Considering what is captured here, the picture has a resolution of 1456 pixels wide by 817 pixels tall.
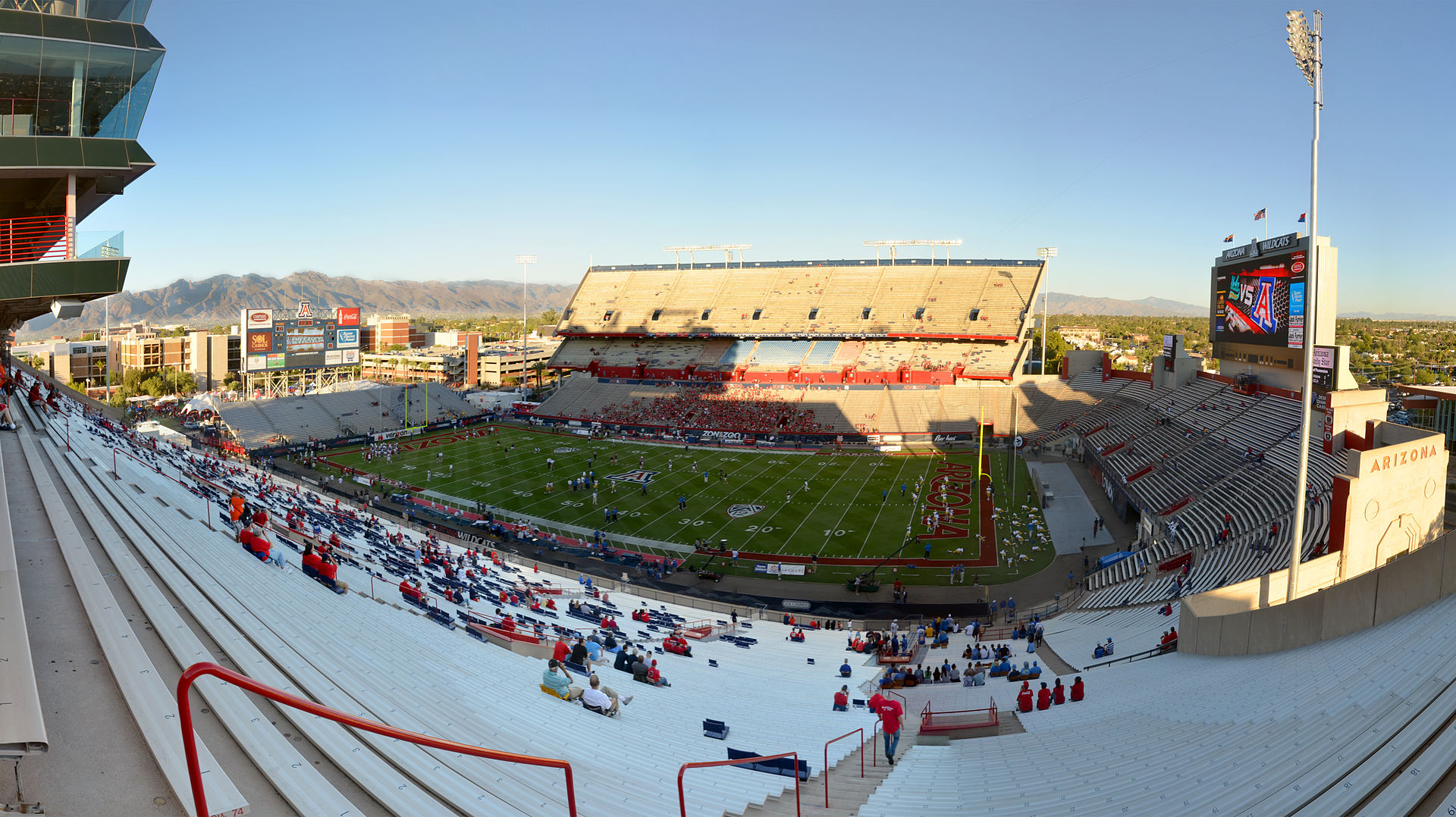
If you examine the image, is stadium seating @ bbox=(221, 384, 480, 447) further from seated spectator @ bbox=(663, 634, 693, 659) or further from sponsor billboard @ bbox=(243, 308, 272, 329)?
seated spectator @ bbox=(663, 634, 693, 659)

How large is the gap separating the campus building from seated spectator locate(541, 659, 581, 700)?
6818 millimetres

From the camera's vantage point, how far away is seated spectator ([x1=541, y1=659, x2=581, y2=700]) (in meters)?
10.1

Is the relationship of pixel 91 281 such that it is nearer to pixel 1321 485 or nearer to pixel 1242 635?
pixel 1242 635

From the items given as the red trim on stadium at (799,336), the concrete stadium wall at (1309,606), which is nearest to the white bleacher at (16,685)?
the concrete stadium wall at (1309,606)

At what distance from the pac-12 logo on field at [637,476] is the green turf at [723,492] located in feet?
1.26

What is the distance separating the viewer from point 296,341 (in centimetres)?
5962

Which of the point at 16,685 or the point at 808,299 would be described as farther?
the point at 808,299

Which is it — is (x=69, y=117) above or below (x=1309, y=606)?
above

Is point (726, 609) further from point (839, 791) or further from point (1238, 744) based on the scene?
point (1238, 744)

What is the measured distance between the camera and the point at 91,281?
7973mm

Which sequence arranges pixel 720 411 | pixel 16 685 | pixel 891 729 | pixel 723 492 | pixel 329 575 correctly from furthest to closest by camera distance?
pixel 720 411, pixel 723 492, pixel 329 575, pixel 891 729, pixel 16 685

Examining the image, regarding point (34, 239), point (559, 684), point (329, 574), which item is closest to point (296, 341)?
point (329, 574)

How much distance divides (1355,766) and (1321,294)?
24.2 meters

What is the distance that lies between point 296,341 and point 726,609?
52.1 m
